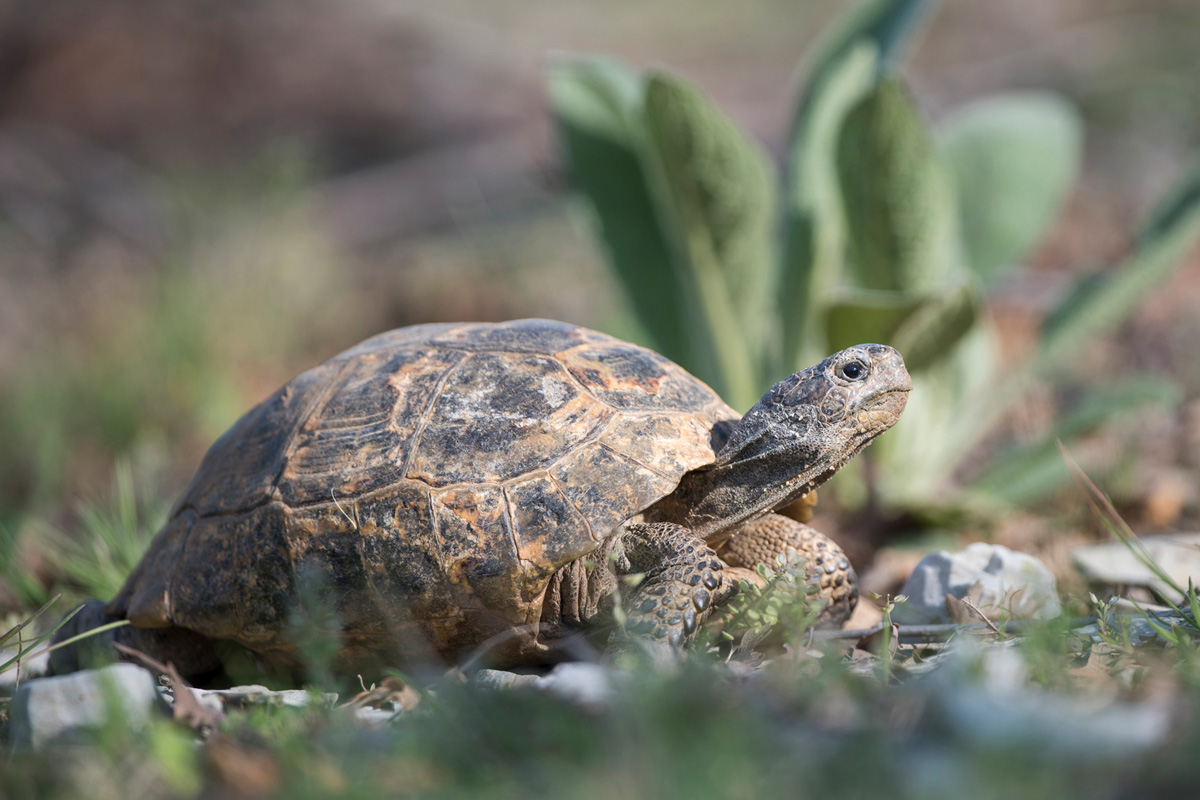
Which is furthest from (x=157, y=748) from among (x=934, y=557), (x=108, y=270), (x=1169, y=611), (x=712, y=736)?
(x=108, y=270)

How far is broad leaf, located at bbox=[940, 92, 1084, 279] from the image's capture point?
388 centimetres

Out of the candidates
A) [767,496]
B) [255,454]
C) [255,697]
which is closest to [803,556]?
[767,496]

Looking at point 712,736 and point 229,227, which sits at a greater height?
point 229,227

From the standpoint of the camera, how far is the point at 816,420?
2023 millimetres

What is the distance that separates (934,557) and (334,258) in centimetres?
523

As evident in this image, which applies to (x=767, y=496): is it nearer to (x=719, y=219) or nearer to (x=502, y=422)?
(x=502, y=422)

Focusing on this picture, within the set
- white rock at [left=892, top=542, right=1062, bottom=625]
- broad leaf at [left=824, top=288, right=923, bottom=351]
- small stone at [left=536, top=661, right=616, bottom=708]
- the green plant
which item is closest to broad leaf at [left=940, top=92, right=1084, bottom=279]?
the green plant

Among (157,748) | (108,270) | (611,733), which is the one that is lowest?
(611,733)

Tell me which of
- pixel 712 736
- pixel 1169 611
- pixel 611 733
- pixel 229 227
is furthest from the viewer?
pixel 229 227

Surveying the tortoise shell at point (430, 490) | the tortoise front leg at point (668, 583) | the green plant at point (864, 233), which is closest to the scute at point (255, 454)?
the tortoise shell at point (430, 490)

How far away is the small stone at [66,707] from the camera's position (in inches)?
58.6

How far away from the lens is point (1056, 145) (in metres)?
3.88

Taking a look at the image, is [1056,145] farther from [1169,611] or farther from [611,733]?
[611,733]

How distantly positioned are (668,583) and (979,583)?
0.83m
